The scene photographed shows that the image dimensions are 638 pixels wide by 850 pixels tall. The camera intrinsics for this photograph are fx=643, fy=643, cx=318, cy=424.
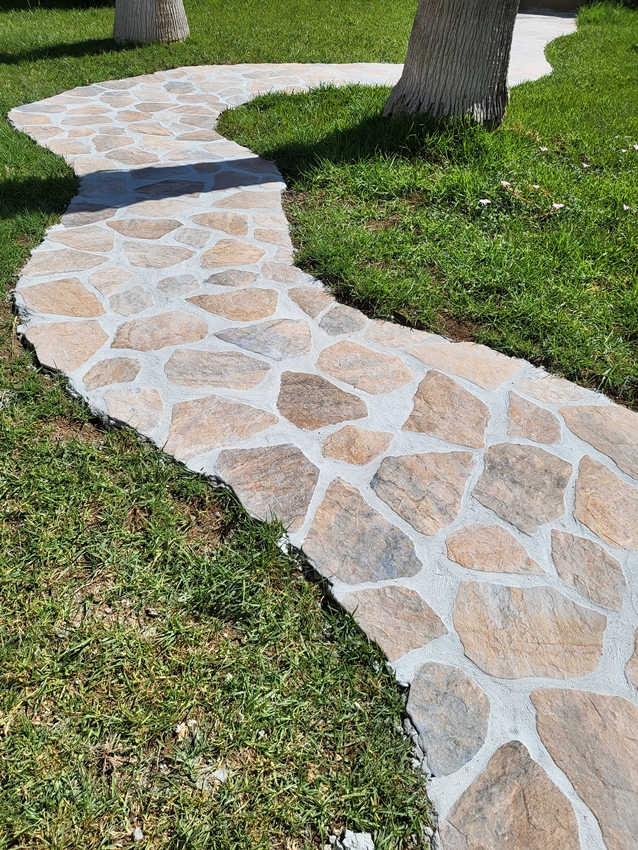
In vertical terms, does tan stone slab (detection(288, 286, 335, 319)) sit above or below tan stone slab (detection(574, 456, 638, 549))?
above

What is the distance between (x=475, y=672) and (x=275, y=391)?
144 cm

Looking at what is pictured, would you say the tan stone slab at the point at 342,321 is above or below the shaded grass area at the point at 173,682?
above

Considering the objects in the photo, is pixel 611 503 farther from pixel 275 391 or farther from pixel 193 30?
pixel 193 30

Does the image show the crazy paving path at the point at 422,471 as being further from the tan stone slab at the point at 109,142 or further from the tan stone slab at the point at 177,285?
the tan stone slab at the point at 109,142

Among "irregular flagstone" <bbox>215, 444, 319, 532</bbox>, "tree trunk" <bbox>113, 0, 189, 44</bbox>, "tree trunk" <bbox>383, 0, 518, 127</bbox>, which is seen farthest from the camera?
"tree trunk" <bbox>113, 0, 189, 44</bbox>

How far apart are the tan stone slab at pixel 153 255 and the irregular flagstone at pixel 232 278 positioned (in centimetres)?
29

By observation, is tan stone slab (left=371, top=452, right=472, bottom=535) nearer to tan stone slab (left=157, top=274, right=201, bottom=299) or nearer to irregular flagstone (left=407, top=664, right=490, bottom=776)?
irregular flagstone (left=407, top=664, right=490, bottom=776)

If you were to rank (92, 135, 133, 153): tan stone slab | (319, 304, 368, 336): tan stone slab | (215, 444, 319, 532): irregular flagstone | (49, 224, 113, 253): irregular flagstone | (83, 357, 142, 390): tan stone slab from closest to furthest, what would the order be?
(215, 444, 319, 532): irregular flagstone < (83, 357, 142, 390): tan stone slab < (319, 304, 368, 336): tan stone slab < (49, 224, 113, 253): irregular flagstone < (92, 135, 133, 153): tan stone slab

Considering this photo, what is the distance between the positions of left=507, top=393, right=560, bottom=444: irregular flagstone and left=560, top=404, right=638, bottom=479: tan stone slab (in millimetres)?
82

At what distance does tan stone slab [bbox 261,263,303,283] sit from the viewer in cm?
364

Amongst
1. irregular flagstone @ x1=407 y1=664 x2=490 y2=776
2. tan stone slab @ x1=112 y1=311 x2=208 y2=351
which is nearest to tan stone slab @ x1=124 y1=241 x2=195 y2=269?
tan stone slab @ x1=112 y1=311 x2=208 y2=351

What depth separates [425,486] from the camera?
2.43 metres

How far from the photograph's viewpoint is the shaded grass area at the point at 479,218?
10.9ft

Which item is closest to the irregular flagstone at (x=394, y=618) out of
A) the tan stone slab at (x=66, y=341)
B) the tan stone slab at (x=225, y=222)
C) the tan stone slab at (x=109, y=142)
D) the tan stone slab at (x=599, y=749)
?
the tan stone slab at (x=599, y=749)
